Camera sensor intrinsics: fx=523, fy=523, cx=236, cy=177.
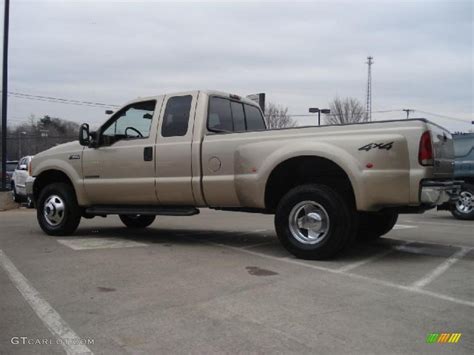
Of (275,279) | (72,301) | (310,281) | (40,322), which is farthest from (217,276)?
(40,322)

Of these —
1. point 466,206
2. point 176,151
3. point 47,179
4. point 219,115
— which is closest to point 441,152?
point 219,115

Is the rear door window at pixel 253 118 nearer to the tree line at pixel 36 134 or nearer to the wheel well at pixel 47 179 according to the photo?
the wheel well at pixel 47 179

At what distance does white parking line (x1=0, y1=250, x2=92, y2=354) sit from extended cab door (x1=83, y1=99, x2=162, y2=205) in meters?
2.27

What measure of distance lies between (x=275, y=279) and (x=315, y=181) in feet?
5.85

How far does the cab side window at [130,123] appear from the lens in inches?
316

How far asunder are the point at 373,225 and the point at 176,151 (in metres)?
3.14

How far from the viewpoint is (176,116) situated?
769 cm

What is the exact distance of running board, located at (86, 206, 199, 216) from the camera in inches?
296

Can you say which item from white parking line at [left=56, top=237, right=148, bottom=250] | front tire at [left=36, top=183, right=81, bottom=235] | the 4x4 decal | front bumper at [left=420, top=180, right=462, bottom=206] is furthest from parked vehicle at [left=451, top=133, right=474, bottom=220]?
front tire at [left=36, top=183, right=81, bottom=235]

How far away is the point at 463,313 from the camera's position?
173 inches

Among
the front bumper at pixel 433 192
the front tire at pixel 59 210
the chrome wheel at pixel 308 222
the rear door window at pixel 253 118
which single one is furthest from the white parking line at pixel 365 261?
the front tire at pixel 59 210

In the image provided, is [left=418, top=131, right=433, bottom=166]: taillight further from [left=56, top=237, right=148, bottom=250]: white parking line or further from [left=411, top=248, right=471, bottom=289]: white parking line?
[left=56, top=237, right=148, bottom=250]: white parking line

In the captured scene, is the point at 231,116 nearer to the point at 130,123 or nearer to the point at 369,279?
the point at 130,123

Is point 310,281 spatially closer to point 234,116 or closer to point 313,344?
point 313,344
